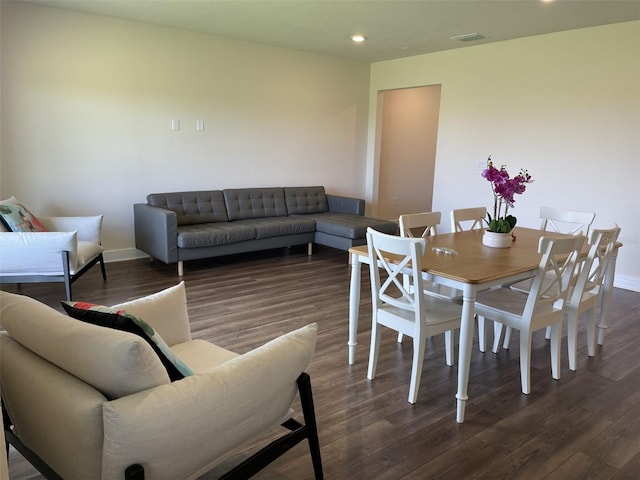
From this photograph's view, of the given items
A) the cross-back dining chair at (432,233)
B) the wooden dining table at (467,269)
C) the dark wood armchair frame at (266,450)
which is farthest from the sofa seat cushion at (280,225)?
the dark wood armchair frame at (266,450)

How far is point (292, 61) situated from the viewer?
6.27m

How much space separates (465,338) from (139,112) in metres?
4.34

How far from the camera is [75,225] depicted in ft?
14.0

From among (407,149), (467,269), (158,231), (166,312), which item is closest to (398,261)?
(467,269)

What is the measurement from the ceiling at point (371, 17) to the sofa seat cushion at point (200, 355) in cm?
325

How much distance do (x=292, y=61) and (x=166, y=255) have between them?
10.5ft

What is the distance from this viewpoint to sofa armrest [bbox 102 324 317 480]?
47.3 inches

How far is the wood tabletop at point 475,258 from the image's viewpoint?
2.37 meters

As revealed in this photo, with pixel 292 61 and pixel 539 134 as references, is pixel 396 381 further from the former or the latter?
pixel 292 61

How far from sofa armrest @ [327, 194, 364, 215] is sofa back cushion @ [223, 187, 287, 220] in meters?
0.73

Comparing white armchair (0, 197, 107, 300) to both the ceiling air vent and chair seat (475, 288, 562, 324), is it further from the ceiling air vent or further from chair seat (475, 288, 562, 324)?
the ceiling air vent

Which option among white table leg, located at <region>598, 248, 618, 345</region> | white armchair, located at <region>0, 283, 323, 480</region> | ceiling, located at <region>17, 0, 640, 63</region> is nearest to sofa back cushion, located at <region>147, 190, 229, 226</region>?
ceiling, located at <region>17, 0, 640, 63</region>

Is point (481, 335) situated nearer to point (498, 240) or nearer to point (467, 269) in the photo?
point (498, 240)

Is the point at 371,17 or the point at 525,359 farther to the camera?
the point at 371,17
